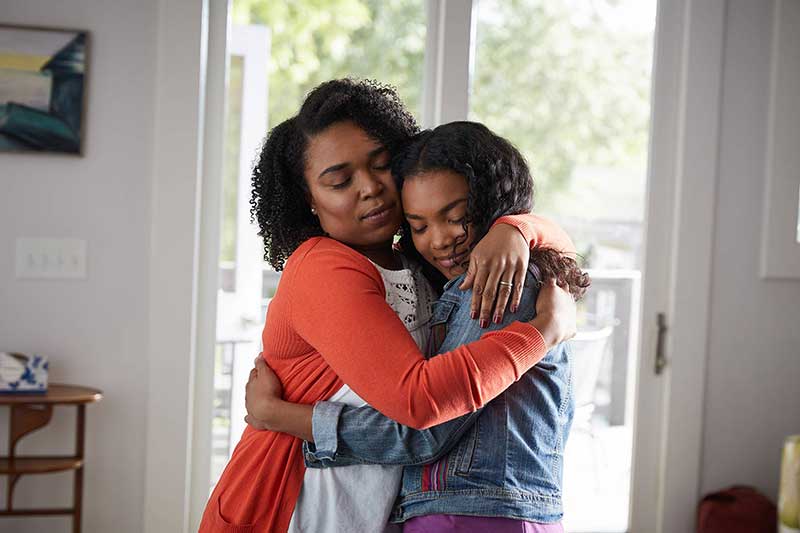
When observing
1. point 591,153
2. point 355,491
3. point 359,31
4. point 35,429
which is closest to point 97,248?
point 35,429

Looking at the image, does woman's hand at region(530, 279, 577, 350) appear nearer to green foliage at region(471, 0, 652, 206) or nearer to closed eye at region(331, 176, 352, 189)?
closed eye at region(331, 176, 352, 189)

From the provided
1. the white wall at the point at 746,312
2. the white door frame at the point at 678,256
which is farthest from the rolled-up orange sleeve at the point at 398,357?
the white wall at the point at 746,312

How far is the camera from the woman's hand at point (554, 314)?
3.54 feet

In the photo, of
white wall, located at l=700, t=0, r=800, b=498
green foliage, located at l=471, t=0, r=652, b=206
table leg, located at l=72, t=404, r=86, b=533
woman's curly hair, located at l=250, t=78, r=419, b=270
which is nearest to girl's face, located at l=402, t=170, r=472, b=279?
woman's curly hair, located at l=250, t=78, r=419, b=270

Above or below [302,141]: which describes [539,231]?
below

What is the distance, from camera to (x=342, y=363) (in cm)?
104

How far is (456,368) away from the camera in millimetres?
1001

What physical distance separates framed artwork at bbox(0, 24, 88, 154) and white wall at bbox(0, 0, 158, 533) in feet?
A: 0.11

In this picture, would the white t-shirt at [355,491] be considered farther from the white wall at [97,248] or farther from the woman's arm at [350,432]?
the white wall at [97,248]

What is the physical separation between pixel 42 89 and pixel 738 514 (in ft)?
8.36

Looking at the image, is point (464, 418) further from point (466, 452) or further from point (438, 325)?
point (438, 325)

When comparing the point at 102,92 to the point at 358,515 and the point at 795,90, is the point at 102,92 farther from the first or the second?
the point at 795,90

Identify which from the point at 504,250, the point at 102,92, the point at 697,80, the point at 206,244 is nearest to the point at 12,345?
the point at 206,244

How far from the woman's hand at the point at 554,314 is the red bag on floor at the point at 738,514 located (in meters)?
Result: 1.91
